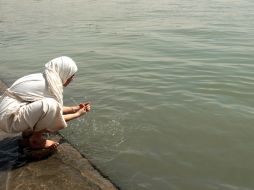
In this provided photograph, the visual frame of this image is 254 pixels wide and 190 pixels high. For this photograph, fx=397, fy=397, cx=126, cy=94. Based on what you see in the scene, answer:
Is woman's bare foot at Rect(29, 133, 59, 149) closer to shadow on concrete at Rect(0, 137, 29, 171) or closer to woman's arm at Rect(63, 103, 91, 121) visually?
shadow on concrete at Rect(0, 137, 29, 171)

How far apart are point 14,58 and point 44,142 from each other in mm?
6315

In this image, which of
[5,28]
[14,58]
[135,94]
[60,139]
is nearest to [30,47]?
[14,58]

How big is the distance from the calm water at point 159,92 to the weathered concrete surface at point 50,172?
0.24 m

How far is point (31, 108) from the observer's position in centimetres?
443

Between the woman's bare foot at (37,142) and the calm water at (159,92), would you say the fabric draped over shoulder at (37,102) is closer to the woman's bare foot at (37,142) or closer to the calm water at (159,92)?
the woman's bare foot at (37,142)

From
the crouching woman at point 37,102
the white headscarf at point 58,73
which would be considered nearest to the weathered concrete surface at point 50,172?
the crouching woman at point 37,102

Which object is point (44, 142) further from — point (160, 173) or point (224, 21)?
point (224, 21)

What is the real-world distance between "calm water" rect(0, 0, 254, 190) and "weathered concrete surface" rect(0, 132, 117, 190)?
0.24 m

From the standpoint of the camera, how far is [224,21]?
1495cm

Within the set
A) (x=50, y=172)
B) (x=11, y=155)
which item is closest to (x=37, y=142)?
(x=11, y=155)

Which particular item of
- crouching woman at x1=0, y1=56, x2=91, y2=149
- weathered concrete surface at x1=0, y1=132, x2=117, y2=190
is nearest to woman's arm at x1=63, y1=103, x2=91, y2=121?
crouching woman at x1=0, y1=56, x2=91, y2=149

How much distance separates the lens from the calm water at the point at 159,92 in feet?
15.8

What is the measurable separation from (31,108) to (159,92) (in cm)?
335

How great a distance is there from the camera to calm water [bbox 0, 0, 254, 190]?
4.81m
